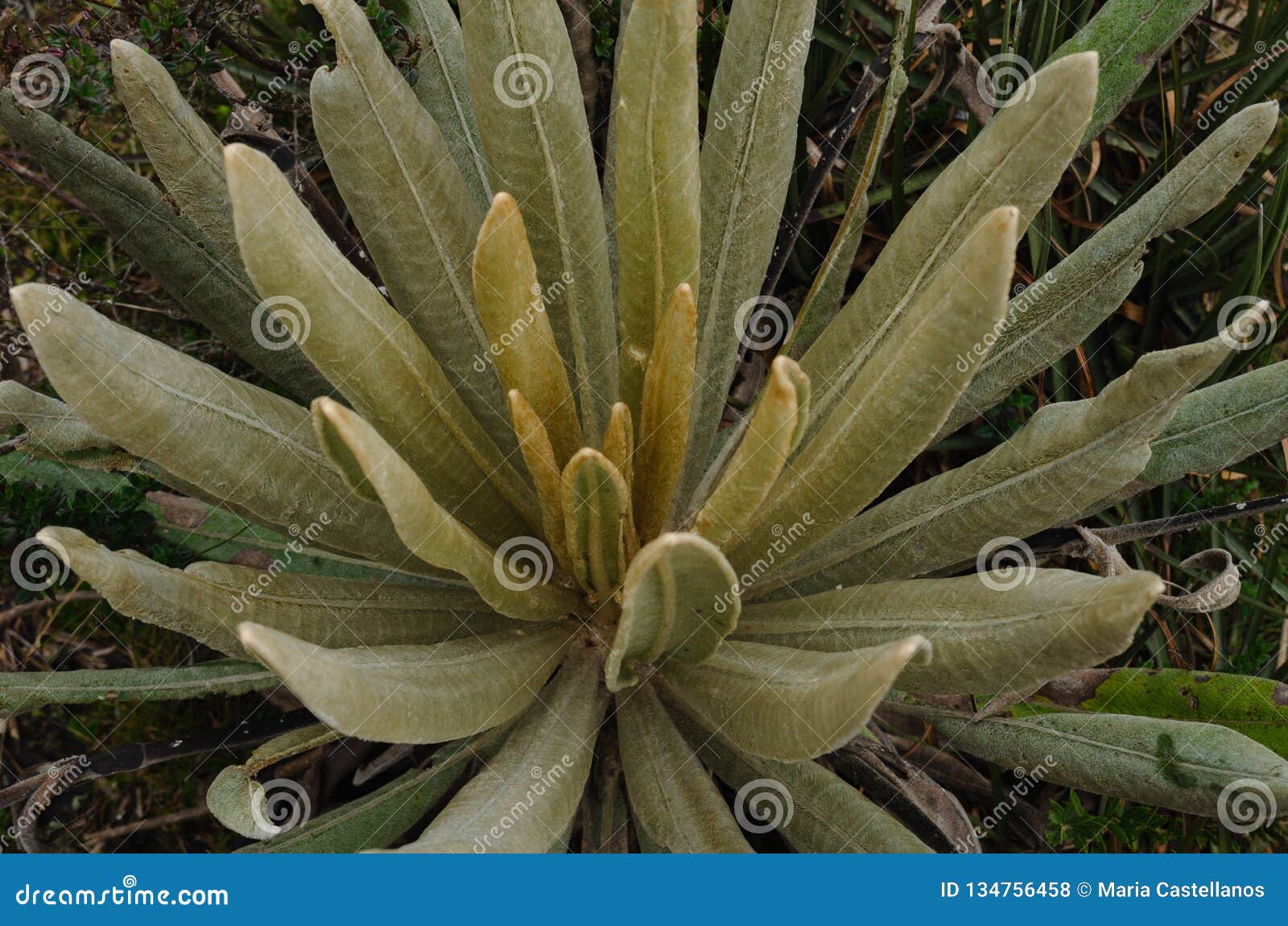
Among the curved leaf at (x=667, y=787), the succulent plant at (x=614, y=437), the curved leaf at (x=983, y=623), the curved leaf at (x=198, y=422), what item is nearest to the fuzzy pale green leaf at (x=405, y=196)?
the succulent plant at (x=614, y=437)

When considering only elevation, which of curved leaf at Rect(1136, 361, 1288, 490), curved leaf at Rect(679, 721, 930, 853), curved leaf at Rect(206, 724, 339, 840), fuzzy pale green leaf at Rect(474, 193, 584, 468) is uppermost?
curved leaf at Rect(1136, 361, 1288, 490)

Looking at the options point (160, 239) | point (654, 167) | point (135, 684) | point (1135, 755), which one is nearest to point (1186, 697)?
point (1135, 755)

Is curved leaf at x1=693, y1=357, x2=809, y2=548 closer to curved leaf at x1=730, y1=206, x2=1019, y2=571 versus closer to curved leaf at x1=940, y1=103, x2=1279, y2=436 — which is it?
curved leaf at x1=730, y1=206, x2=1019, y2=571

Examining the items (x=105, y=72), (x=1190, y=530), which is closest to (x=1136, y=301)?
(x=1190, y=530)

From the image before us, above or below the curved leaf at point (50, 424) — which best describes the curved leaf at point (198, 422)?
above

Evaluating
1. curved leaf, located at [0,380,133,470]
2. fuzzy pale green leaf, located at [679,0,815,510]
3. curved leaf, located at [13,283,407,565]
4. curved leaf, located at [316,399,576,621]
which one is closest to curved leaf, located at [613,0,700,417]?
fuzzy pale green leaf, located at [679,0,815,510]

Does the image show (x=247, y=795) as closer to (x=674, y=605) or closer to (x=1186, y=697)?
(x=674, y=605)

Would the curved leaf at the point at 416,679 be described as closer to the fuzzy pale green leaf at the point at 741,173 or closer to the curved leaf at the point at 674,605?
the curved leaf at the point at 674,605
